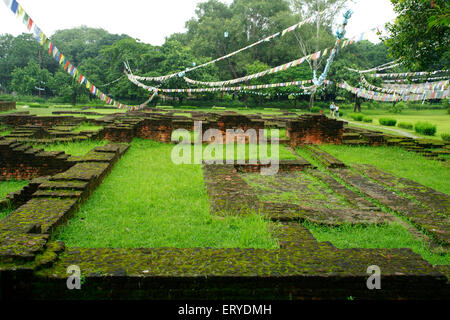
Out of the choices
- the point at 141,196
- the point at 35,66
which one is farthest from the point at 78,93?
the point at 141,196

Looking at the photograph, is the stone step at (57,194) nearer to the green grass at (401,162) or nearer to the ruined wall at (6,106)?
the green grass at (401,162)

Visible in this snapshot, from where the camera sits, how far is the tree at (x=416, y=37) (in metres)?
9.30

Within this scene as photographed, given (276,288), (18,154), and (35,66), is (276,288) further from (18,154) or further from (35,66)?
(35,66)

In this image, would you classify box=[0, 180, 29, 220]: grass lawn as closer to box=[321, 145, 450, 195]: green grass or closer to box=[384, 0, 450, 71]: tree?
box=[321, 145, 450, 195]: green grass

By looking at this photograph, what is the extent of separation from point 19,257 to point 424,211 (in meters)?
4.59

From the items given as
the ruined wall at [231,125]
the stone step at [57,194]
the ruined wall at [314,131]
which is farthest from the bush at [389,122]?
the stone step at [57,194]

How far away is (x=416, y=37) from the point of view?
966 cm

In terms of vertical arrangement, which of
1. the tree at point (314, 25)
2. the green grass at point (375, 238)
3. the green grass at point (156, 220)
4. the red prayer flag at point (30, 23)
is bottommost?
the green grass at point (375, 238)

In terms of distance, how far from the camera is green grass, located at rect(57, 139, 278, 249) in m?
3.37

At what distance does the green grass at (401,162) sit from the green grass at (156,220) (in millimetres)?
4228

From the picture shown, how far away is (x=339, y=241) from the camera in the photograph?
3.62 m

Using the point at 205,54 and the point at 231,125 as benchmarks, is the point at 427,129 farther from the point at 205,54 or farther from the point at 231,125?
the point at 205,54

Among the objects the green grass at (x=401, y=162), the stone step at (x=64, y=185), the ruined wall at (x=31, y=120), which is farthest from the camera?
the ruined wall at (x=31, y=120)

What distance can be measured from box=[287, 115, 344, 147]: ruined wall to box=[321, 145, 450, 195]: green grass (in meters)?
0.40
